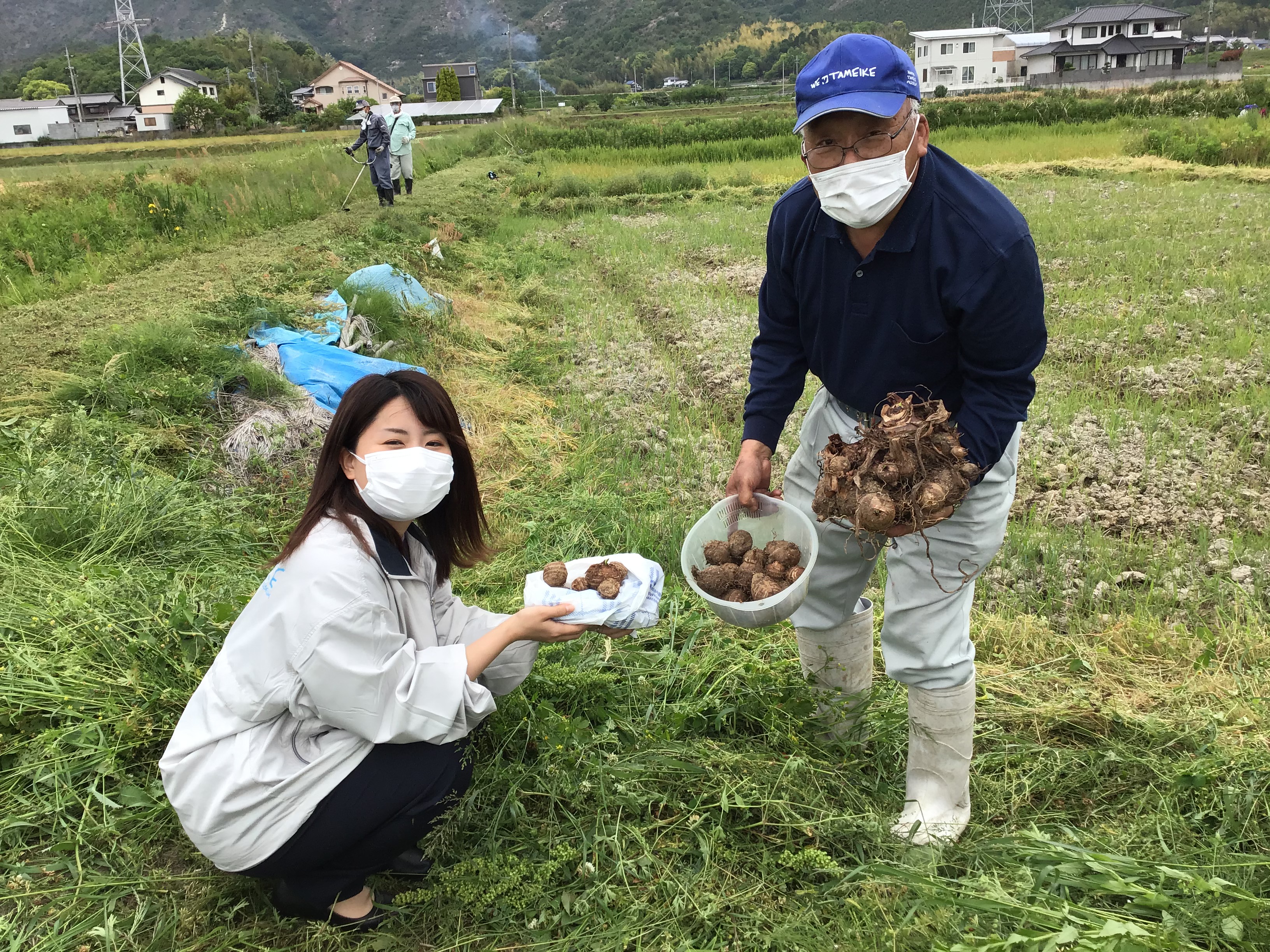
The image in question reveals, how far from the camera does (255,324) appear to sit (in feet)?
18.6

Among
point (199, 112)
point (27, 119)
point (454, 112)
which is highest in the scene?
point (27, 119)

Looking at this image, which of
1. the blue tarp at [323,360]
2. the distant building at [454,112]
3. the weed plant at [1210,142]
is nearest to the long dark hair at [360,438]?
the blue tarp at [323,360]

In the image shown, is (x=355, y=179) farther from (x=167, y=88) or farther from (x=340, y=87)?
(x=167, y=88)

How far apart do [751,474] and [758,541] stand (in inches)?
10.9

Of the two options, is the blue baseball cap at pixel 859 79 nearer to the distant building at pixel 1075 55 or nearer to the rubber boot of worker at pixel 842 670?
the rubber boot of worker at pixel 842 670

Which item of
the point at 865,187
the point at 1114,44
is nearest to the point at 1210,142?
the point at 865,187

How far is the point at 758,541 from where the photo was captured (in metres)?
2.57

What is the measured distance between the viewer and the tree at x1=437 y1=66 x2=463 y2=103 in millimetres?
58375

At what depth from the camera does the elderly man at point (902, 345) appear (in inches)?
73.3

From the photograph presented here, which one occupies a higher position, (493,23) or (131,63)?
(493,23)

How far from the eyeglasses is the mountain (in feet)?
280

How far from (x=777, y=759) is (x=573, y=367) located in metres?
4.84

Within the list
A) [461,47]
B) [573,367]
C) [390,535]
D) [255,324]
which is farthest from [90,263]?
[461,47]

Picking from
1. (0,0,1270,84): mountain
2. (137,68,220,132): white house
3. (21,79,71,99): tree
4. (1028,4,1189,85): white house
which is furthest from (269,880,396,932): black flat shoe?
(0,0,1270,84): mountain
